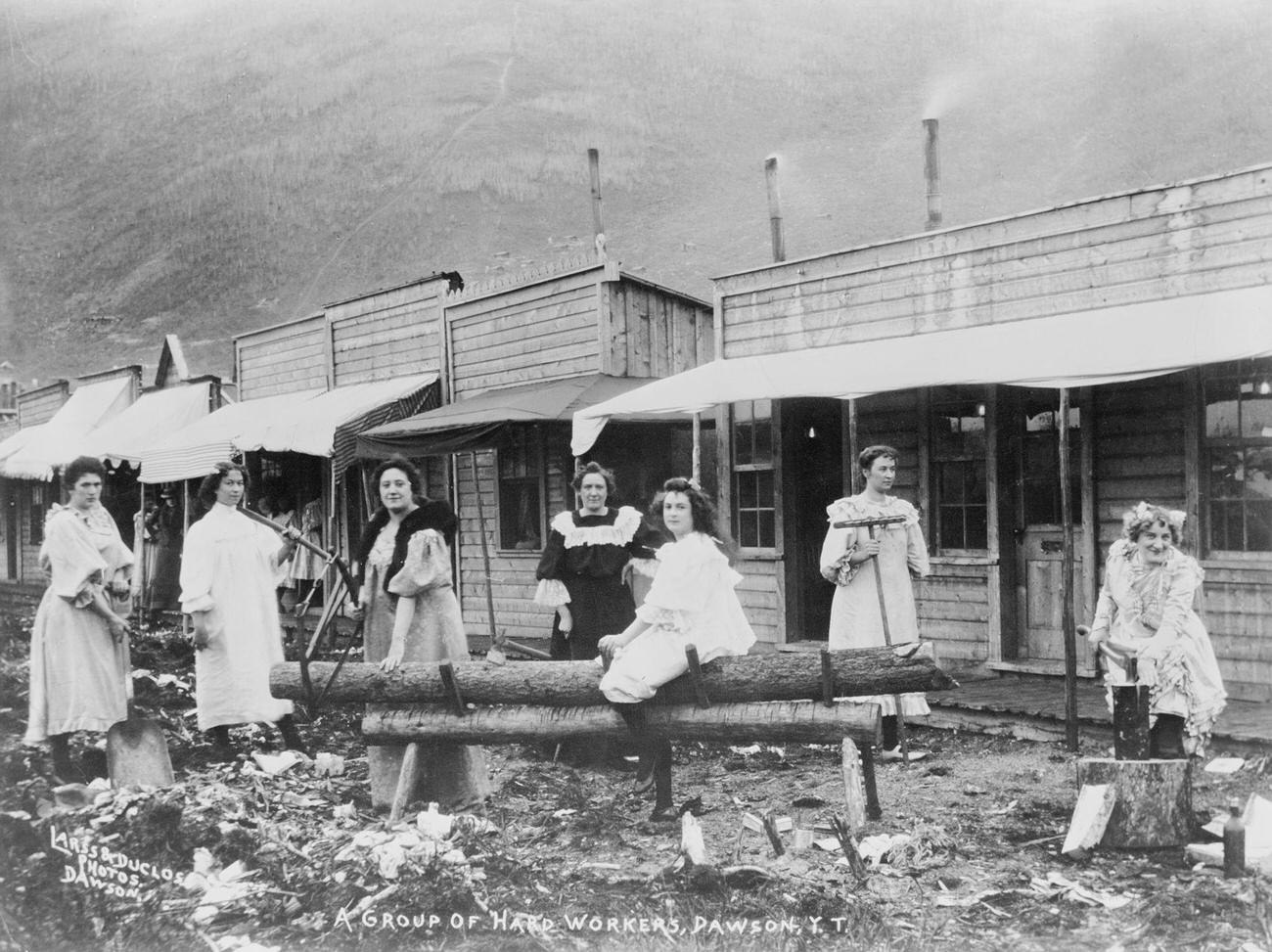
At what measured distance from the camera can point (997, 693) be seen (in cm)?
718

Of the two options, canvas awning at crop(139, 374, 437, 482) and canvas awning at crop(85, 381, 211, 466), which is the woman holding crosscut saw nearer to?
canvas awning at crop(139, 374, 437, 482)

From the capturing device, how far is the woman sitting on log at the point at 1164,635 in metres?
4.80

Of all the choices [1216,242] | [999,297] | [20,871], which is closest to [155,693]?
[20,871]

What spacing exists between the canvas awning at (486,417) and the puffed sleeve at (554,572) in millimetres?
2996

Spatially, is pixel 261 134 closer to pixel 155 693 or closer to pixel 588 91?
pixel 588 91

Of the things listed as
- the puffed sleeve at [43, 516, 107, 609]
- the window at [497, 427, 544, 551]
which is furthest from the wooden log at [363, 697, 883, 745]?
the window at [497, 427, 544, 551]

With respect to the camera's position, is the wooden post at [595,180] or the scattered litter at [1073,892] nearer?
the scattered litter at [1073,892]

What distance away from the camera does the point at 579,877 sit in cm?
424

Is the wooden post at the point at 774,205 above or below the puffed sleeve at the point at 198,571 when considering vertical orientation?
above

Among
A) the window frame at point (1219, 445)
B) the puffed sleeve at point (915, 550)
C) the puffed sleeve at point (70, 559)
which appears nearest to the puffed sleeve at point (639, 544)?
the puffed sleeve at point (915, 550)

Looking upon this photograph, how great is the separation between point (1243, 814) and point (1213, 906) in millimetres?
1017

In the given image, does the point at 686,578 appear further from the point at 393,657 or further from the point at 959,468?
the point at 959,468

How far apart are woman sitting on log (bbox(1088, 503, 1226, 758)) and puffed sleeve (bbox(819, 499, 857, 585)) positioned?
1385 millimetres

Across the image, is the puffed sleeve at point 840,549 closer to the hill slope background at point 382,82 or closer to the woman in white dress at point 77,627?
the hill slope background at point 382,82
